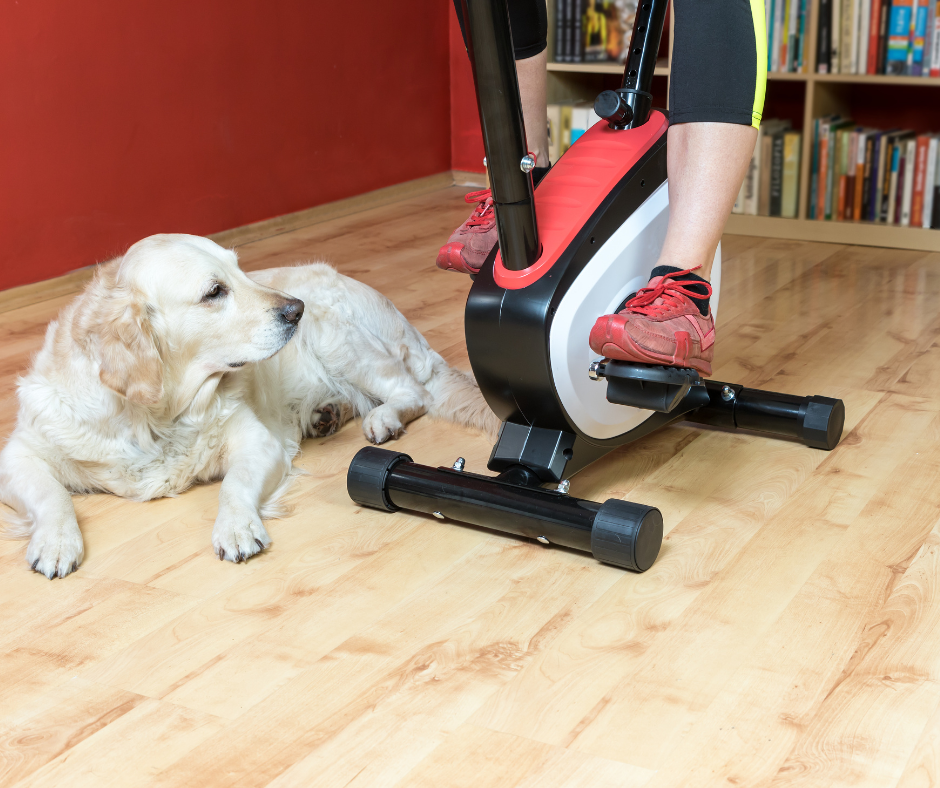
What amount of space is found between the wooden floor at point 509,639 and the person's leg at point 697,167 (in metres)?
0.31

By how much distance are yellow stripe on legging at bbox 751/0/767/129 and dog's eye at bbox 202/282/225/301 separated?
2.64ft

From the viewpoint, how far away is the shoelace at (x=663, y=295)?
134cm

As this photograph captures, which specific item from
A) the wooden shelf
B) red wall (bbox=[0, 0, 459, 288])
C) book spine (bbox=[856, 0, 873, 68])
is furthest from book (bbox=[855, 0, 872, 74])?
red wall (bbox=[0, 0, 459, 288])

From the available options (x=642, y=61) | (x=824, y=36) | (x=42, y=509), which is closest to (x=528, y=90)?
(x=642, y=61)

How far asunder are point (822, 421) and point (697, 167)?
1.77 ft

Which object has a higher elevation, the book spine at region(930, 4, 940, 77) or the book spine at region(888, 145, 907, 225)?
the book spine at region(930, 4, 940, 77)

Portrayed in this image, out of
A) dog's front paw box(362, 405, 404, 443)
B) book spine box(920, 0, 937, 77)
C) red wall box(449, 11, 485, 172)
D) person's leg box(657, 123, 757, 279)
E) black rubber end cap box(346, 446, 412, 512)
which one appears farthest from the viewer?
red wall box(449, 11, 485, 172)

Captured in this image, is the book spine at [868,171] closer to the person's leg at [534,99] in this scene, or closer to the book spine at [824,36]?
the book spine at [824,36]

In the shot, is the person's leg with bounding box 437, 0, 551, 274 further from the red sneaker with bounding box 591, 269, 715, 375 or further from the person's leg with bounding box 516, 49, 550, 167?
the red sneaker with bounding box 591, 269, 715, 375

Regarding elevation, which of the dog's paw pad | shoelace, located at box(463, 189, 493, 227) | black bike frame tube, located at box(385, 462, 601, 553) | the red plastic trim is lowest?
the dog's paw pad

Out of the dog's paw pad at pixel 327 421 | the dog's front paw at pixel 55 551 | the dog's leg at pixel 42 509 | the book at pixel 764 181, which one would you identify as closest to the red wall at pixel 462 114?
the book at pixel 764 181

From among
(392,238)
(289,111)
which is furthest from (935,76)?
(289,111)

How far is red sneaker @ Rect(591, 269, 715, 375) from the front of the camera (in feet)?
4.24

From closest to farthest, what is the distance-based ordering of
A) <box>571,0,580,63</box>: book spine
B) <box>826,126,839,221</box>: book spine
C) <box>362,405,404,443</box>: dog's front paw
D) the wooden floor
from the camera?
the wooden floor < <box>362,405,404,443</box>: dog's front paw < <box>826,126,839,221</box>: book spine < <box>571,0,580,63</box>: book spine
